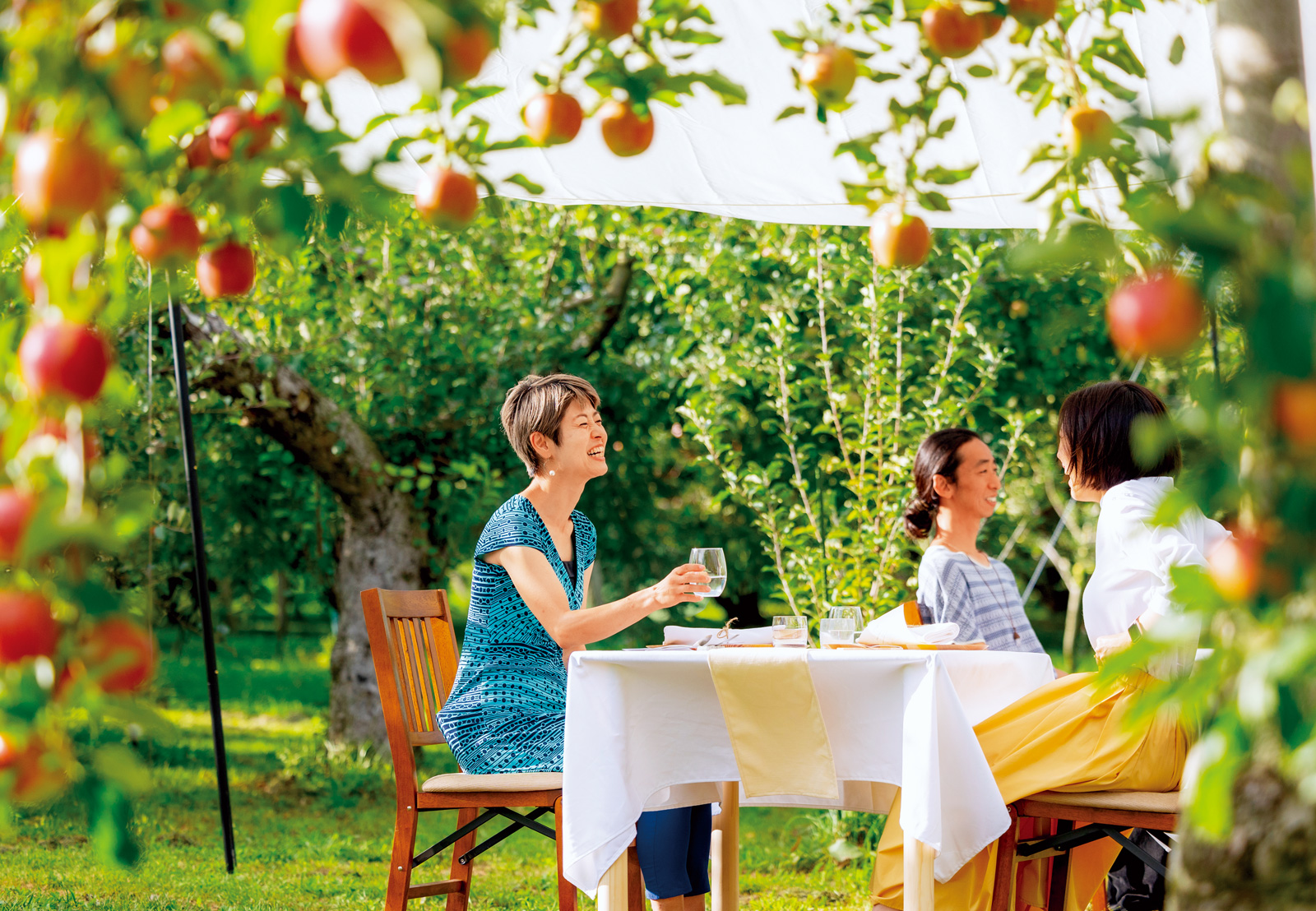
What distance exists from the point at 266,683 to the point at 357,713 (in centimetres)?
611

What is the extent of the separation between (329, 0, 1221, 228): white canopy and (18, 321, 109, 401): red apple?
4.76 feet

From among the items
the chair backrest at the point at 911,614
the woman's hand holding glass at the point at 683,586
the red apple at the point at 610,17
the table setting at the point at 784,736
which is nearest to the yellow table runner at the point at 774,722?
the table setting at the point at 784,736

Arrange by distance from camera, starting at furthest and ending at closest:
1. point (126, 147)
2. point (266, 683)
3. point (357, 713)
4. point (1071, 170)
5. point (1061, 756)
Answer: point (266, 683)
point (357, 713)
point (1061, 756)
point (1071, 170)
point (126, 147)

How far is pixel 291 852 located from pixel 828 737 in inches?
118

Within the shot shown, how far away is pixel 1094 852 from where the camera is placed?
2.52m

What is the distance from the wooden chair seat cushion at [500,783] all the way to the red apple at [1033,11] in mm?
1846

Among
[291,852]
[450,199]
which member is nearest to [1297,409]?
[450,199]

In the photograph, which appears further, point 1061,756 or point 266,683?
point 266,683

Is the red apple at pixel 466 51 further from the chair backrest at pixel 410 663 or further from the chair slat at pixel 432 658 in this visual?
the chair slat at pixel 432 658

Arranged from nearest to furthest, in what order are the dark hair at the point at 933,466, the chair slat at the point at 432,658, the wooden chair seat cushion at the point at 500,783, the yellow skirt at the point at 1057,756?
the yellow skirt at the point at 1057,756 < the wooden chair seat cushion at the point at 500,783 < the chair slat at the point at 432,658 < the dark hair at the point at 933,466

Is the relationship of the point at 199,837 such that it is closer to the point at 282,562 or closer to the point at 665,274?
the point at 282,562

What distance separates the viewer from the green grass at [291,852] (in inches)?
142

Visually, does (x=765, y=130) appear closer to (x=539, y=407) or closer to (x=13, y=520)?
(x=539, y=407)

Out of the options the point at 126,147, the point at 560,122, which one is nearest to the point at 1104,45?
the point at 560,122
